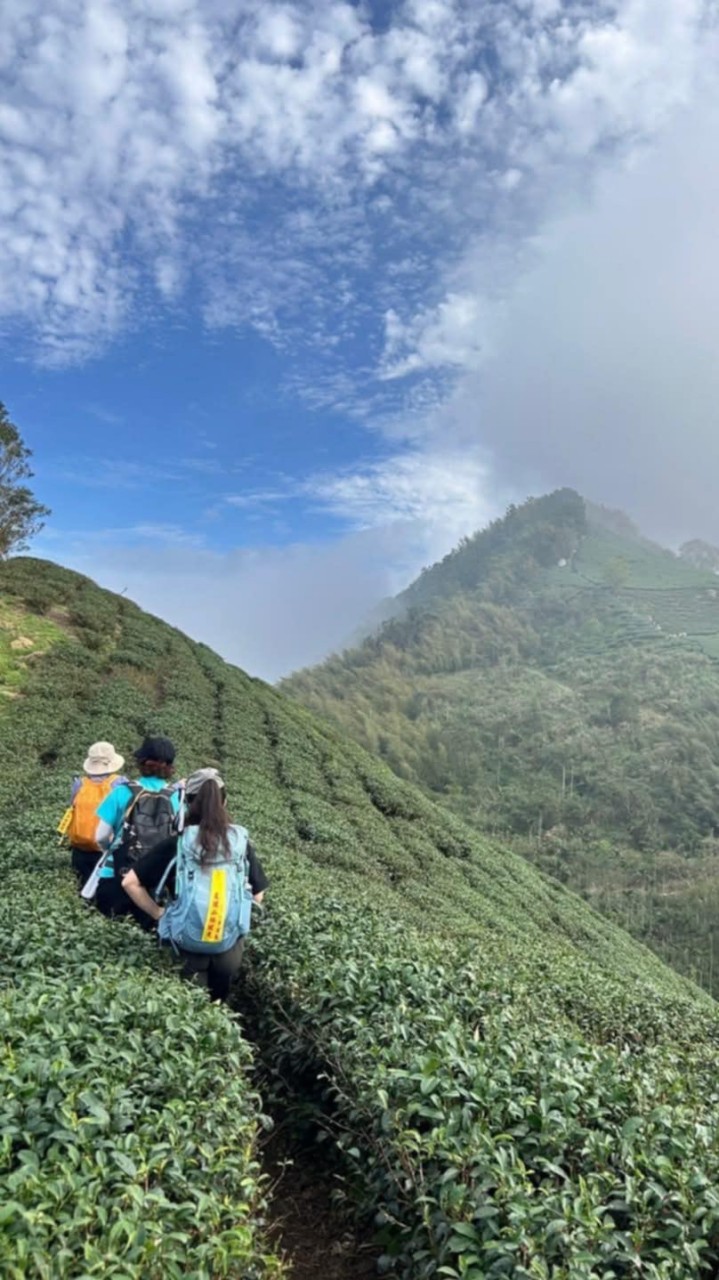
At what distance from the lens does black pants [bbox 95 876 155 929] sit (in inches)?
262

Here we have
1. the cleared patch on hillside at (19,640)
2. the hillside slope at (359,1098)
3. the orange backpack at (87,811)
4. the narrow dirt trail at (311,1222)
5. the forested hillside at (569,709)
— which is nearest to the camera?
the hillside slope at (359,1098)

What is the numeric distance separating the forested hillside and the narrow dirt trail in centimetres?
4644

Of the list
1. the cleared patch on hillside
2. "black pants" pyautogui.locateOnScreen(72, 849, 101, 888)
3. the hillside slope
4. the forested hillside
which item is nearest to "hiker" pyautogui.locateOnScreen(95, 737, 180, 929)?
the hillside slope

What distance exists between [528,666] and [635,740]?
1605 inches

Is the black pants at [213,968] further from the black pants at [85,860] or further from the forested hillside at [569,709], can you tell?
the forested hillside at [569,709]

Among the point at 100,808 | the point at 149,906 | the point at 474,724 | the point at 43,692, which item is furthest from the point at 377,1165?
the point at 474,724

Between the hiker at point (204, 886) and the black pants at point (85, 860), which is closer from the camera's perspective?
the hiker at point (204, 886)

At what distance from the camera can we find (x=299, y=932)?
21.0 feet

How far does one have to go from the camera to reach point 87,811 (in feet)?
23.3

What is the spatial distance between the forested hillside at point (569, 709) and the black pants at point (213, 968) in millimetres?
46456

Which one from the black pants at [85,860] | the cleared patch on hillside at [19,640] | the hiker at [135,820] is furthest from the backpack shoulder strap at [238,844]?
the cleared patch on hillside at [19,640]

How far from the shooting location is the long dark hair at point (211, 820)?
5309 mm

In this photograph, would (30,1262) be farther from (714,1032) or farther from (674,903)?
(674,903)

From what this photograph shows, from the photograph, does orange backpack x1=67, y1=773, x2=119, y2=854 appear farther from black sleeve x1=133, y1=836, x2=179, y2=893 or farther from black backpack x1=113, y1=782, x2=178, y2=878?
black sleeve x1=133, y1=836, x2=179, y2=893
